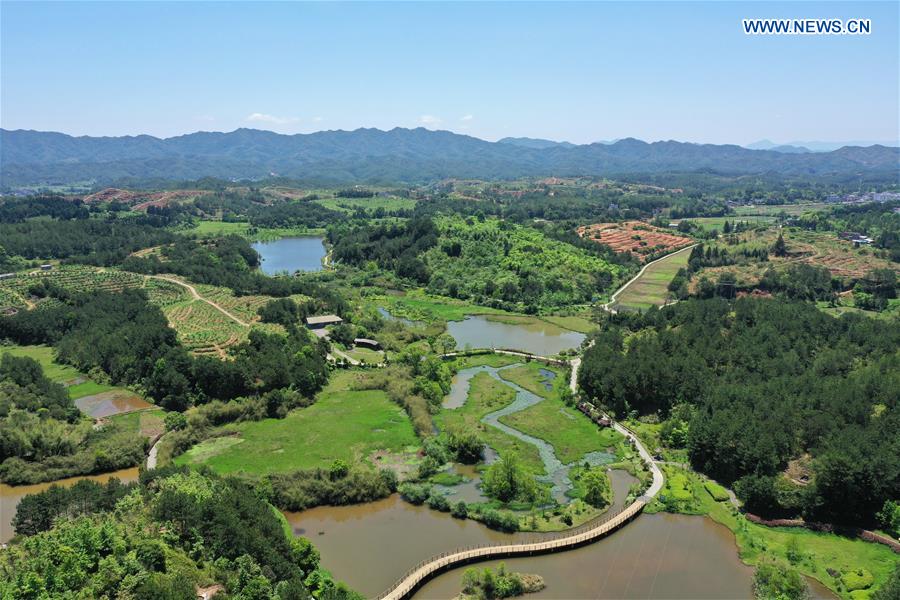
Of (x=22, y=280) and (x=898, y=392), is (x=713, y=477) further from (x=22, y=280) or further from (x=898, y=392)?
(x=22, y=280)

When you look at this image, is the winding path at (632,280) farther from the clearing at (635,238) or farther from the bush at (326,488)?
the bush at (326,488)

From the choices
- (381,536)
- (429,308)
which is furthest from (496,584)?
(429,308)

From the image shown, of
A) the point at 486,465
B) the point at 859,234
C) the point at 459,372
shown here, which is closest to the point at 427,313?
the point at 459,372

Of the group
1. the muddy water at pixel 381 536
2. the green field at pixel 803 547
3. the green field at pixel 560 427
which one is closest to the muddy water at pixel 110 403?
the muddy water at pixel 381 536

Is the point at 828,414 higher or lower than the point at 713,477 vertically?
Result: higher

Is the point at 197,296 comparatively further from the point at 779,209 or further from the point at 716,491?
the point at 779,209

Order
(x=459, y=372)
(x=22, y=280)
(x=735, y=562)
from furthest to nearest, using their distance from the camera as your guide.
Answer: (x=22, y=280) < (x=459, y=372) < (x=735, y=562)

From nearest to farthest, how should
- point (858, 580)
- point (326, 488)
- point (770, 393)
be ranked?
point (858, 580) < point (326, 488) < point (770, 393)
